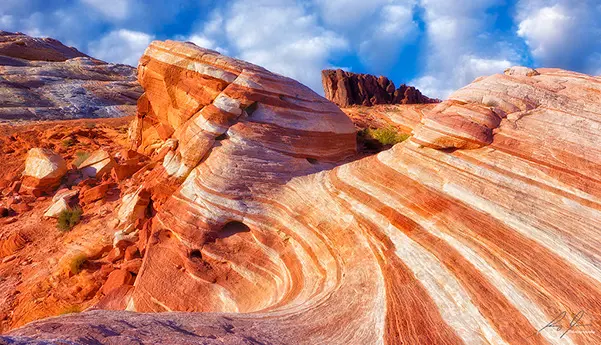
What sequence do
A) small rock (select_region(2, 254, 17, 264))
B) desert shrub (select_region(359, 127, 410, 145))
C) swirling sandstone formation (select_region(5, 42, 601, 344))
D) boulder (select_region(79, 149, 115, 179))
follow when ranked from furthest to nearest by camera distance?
1. desert shrub (select_region(359, 127, 410, 145))
2. boulder (select_region(79, 149, 115, 179))
3. small rock (select_region(2, 254, 17, 264))
4. swirling sandstone formation (select_region(5, 42, 601, 344))

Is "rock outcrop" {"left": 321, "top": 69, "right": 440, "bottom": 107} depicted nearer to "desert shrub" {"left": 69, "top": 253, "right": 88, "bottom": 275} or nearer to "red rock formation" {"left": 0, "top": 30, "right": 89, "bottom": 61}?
"red rock formation" {"left": 0, "top": 30, "right": 89, "bottom": 61}

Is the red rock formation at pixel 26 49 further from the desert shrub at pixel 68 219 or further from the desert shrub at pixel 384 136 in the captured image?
the desert shrub at pixel 384 136

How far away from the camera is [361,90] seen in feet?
136

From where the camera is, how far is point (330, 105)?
1145cm

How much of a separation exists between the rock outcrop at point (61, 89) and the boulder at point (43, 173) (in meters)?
17.1

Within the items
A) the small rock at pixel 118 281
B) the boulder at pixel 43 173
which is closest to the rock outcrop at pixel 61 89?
the boulder at pixel 43 173

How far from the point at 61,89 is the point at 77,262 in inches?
1153

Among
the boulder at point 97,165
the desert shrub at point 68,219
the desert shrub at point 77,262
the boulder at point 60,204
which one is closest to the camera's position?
the desert shrub at point 77,262

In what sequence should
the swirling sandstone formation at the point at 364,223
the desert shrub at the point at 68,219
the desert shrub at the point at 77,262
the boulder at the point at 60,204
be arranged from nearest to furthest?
the swirling sandstone formation at the point at 364,223
the desert shrub at the point at 77,262
the desert shrub at the point at 68,219
the boulder at the point at 60,204

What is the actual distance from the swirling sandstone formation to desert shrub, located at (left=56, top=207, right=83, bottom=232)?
A: 240cm

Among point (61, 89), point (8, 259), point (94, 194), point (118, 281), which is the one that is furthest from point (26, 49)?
point (118, 281)

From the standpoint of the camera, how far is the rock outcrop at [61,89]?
29031 mm

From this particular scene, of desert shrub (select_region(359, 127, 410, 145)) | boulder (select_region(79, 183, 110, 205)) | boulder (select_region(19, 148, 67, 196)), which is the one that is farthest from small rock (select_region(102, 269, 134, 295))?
desert shrub (select_region(359, 127, 410, 145))

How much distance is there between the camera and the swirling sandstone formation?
4270 millimetres
